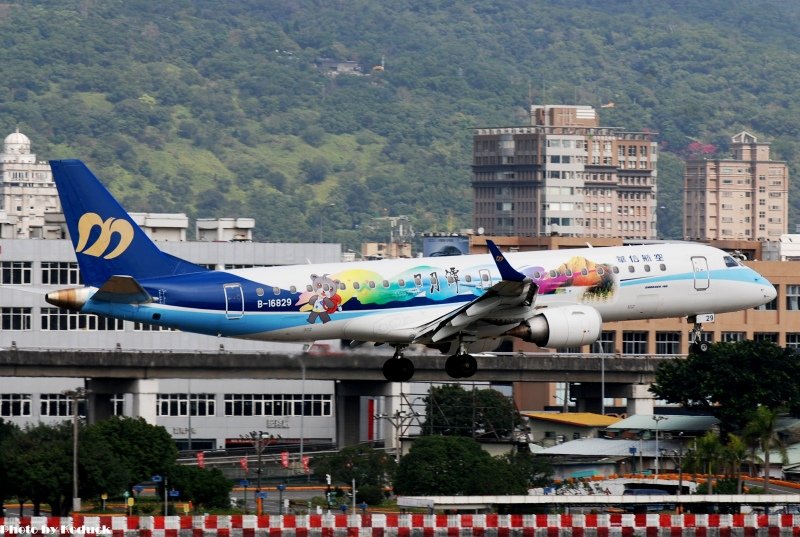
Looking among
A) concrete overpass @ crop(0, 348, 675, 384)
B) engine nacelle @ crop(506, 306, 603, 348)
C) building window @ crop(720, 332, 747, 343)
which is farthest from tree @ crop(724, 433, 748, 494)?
building window @ crop(720, 332, 747, 343)

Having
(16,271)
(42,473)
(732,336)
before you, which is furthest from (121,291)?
(732,336)

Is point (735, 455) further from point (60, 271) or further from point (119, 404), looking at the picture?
point (60, 271)

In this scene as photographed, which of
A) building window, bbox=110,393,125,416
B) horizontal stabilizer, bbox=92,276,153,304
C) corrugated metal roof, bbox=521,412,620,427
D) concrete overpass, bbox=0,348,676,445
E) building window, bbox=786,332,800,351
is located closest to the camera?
horizontal stabilizer, bbox=92,276,153,304

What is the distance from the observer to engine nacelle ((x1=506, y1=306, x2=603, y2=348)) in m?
73.2

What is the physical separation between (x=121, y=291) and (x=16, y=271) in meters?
93.3

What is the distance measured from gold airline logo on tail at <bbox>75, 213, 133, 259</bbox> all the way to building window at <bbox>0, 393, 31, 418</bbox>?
91613mm

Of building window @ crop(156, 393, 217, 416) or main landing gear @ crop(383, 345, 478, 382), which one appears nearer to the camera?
main landing gear @ crop(383, 345, 478, 382)

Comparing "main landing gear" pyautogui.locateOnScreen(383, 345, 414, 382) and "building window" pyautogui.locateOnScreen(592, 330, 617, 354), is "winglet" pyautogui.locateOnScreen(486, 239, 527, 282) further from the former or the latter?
"building window" pyautogui.locateOnScreen(592, 330, 617, 354)

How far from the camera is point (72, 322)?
160 m

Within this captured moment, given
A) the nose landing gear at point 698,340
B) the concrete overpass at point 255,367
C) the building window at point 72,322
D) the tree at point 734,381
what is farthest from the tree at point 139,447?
the building window at point 72,322

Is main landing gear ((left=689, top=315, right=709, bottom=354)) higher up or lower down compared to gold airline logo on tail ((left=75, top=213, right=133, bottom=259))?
lower down

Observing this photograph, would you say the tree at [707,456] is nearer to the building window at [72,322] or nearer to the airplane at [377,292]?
the airplane at [377,292]

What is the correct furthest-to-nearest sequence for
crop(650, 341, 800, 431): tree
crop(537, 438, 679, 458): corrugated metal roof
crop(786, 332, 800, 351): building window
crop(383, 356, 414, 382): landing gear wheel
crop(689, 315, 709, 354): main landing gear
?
crop(786, 332, 800, 351): building window → crop(650, 341, 800, 431): tree → crop(537, 438, 679, 458): corrugated metal roof → crop(689, 315, 709, 354): main landing gear → crop(383, 356, 414, 382): landing gear wheel

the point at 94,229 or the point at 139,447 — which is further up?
the point at 94,229
